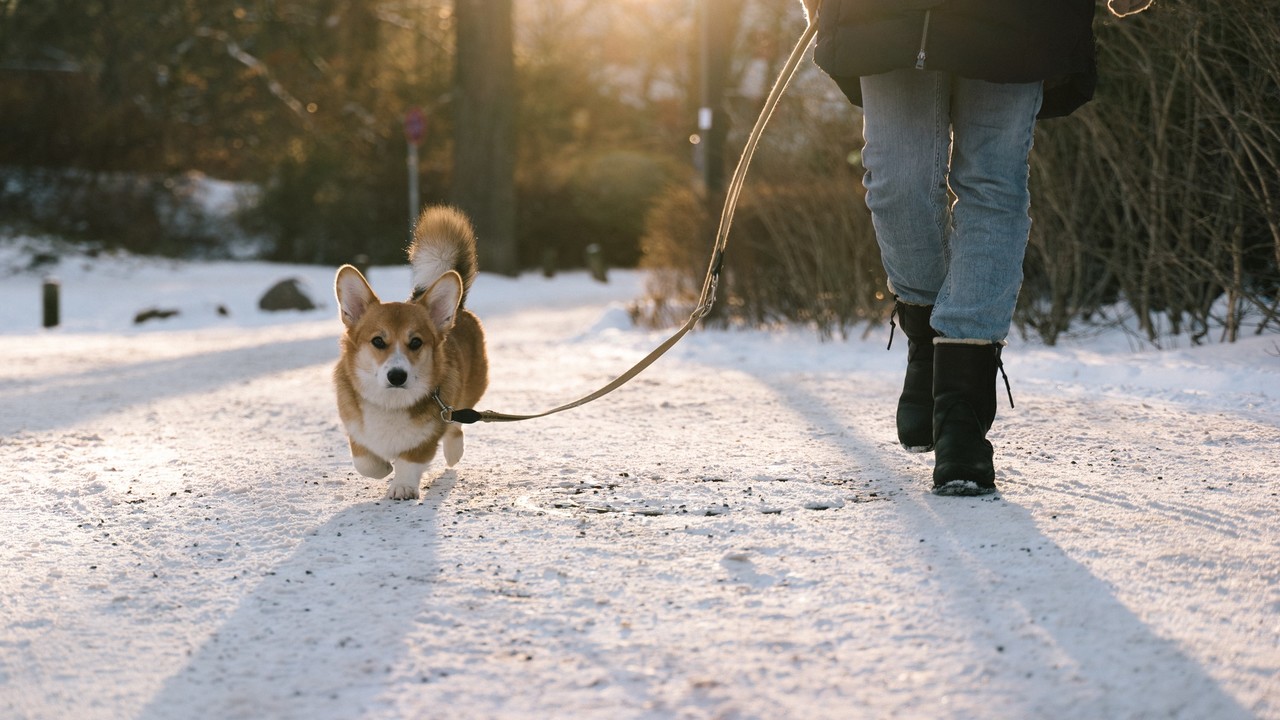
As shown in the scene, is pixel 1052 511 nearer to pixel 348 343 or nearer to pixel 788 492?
pixel 788 492

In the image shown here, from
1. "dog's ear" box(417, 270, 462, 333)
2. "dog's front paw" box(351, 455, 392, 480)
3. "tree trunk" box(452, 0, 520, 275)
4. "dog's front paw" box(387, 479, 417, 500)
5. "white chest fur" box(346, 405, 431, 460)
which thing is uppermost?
"tree trunk" box(452, 0, 520, 275)

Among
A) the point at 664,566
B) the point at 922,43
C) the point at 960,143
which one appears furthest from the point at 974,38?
the point at 664,566

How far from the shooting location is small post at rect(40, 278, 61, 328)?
42.5ft

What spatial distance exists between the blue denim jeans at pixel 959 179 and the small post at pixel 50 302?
1176cm

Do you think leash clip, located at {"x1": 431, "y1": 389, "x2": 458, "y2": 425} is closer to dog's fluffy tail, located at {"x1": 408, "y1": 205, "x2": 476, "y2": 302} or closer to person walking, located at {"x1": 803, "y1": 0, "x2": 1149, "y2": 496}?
dog's fluffy tail, located at {"x1": 408, "y1": 205, "x2": 476, "y2": 302}

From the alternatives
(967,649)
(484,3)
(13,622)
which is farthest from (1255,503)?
(484,3)

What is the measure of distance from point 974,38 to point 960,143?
34 cm

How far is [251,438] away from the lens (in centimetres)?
495

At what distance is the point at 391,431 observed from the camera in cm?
368

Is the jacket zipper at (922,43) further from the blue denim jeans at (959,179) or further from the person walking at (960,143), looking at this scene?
the blue denim jeans at (959,179)

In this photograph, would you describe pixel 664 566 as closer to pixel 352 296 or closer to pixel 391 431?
pixel 391 431

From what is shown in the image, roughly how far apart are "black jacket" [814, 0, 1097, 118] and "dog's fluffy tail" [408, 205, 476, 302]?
68.5 inches

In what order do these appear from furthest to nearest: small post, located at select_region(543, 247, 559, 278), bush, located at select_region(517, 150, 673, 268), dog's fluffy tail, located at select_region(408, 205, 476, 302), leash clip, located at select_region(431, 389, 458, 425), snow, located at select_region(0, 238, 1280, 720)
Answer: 1. bush, located at select_region(517, 150, 673, 268)
2. small post, located at select_region(543, 247, 559, 278)
3. dog's fluffy tail, located at select_region(408, 205, 476, 302)
4. leash clip, located at select_region(431, 389, 458, 425)
5. snow, located at select_region(0, 238, 1280, 720)

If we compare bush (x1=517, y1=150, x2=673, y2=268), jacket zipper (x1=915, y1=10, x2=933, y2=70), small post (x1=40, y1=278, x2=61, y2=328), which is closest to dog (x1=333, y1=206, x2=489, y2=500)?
jacket zipper (x1=915, y1=10, x2=933, y2=70)
